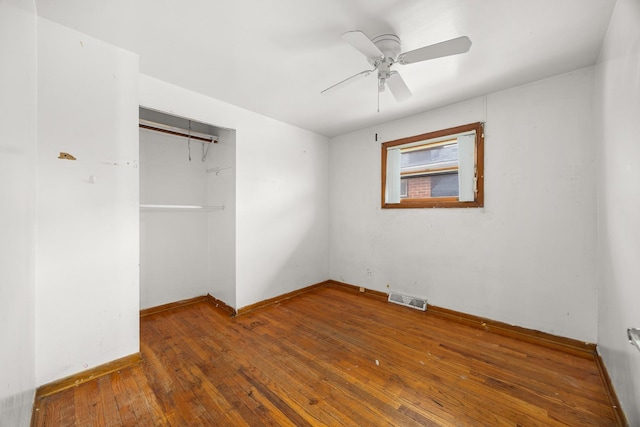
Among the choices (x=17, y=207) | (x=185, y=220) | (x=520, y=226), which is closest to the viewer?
(x=17, y=207)

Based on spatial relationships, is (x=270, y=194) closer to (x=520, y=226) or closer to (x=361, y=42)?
(x=361, y=42)

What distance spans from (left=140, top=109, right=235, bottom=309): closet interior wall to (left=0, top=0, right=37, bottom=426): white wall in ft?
4.90

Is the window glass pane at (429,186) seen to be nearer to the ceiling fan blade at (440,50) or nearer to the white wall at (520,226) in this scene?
the white wall at (520,226)

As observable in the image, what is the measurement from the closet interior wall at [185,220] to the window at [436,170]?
2.16 m

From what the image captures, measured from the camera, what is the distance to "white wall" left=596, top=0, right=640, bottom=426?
1243 mm

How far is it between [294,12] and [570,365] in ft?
11.0

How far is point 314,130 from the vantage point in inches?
154

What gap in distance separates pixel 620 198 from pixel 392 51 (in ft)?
5.76

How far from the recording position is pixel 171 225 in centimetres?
318

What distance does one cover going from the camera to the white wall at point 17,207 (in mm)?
936

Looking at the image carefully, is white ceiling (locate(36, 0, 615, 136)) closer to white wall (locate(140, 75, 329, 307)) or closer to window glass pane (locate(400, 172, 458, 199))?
white wall (locate(140, 75, 329, 307))

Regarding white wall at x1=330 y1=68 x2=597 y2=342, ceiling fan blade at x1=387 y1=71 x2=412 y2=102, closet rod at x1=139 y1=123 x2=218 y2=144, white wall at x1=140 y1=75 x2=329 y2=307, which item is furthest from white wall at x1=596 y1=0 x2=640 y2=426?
closet rod at x1=139 y1=123 x2=218 y2=144

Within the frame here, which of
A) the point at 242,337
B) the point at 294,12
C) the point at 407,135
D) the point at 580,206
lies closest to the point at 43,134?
the point at 294,12

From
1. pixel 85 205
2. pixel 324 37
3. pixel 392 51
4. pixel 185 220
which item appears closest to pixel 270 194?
pixel 185 220
